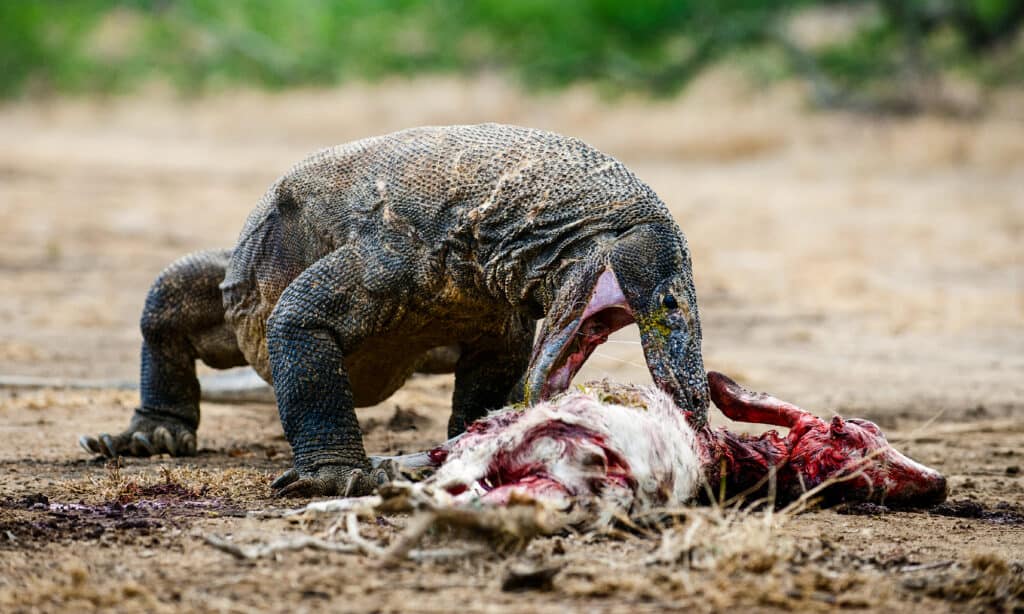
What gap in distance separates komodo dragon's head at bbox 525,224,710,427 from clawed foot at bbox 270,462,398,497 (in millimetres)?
612

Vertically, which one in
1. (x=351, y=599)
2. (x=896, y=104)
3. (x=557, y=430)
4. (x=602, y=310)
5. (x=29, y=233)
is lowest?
(x=351, y=599)

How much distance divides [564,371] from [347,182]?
108 cm

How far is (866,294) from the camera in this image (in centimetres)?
1066

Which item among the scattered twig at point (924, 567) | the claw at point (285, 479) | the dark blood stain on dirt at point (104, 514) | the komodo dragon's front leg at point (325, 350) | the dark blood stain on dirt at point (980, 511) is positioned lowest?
the scattered twig at point (924, 567)

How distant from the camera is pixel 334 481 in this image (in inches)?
167

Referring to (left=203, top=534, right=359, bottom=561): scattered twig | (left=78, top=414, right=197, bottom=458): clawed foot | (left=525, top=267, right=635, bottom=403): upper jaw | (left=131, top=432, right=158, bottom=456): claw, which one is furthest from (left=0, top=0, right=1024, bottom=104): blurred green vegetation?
(left=203, top=534, right=359, bottom=561): scattered twig

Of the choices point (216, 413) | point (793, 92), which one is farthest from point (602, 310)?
point (793, 92)

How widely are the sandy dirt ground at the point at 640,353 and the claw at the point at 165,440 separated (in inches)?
6.4

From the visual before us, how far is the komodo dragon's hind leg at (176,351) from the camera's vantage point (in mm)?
5305

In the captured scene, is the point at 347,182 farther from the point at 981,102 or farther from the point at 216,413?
the point at 981,102

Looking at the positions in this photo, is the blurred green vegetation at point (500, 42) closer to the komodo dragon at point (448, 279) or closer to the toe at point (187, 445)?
the toe at point (187, 445)

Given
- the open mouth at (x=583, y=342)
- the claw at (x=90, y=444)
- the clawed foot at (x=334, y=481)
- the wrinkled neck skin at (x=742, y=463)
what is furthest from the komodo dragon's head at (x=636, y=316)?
the claw at (x=90, y=444)

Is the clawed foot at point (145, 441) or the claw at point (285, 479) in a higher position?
the clawed foot at point (145, 441)

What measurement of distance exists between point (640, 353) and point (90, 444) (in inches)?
150
